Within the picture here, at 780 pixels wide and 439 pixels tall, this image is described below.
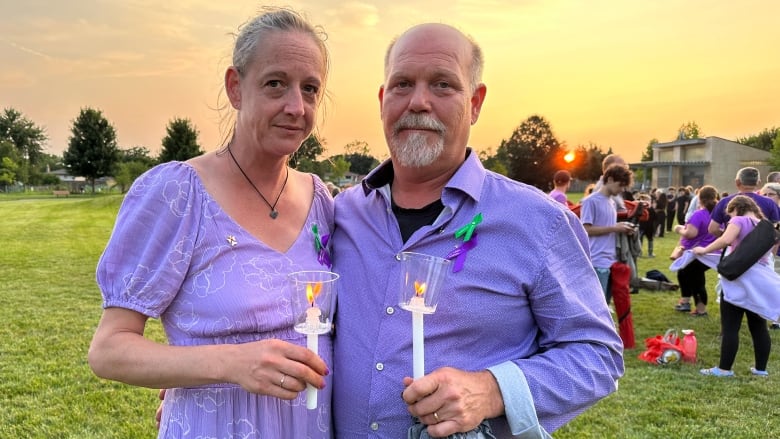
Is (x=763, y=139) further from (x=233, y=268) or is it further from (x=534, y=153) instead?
(x=233, y=268)

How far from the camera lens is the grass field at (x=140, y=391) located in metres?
5.05

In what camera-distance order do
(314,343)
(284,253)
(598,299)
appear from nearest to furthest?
1. (314,343)
2. (598,299)
3. (284,253)

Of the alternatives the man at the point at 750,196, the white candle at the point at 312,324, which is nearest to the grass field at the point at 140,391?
the man at the point at 750,196

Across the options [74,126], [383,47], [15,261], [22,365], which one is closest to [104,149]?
[74,126]

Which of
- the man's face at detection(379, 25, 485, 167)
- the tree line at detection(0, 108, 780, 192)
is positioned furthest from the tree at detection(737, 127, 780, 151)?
the man's face at detection(379, 25, 485, 167)

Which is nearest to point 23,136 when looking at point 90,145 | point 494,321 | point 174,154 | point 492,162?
point 90,145

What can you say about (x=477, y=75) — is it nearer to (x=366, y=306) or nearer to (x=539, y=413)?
(x=366, y=306)

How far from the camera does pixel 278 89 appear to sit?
2.10 metres

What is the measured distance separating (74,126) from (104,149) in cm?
355

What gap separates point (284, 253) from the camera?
2.14 m

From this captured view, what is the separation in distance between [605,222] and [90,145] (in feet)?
195

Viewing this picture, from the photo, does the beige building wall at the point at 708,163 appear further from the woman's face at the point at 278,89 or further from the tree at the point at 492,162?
the woman's face at the point at 278,89

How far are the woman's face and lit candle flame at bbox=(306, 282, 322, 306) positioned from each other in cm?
80

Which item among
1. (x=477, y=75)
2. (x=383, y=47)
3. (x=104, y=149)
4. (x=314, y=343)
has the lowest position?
(x=314, y=343)
